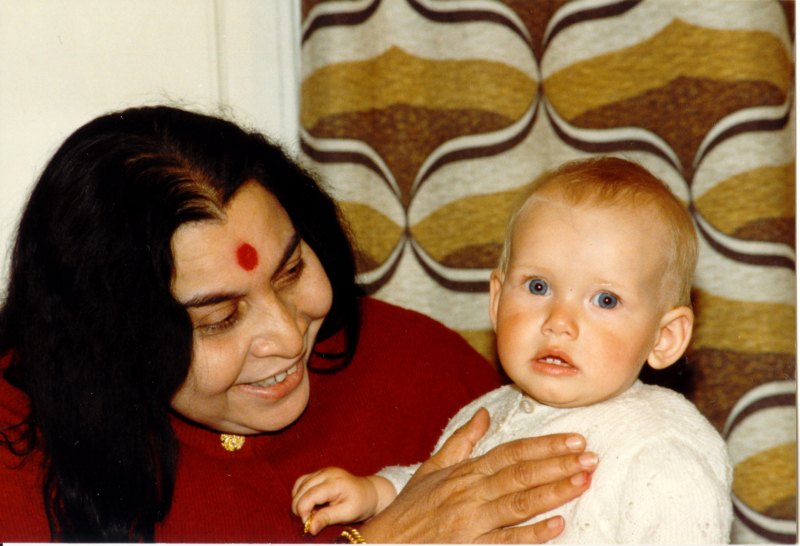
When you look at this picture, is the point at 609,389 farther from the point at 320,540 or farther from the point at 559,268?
the point at 320,540

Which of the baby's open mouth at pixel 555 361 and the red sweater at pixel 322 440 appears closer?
the baby's open mouth at pixel 555 361

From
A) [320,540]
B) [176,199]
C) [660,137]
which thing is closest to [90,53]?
[176,199]

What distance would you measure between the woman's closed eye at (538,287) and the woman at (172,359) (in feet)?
0.66

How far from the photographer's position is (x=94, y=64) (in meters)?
1.44

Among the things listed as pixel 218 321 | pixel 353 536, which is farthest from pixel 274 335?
pixel 353 536

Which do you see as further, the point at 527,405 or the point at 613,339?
the point at 527,405

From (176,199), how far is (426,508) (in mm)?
580

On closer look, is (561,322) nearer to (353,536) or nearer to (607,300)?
(607,300)

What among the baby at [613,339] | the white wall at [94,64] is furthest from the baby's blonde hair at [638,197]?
the white wall at [94,64]

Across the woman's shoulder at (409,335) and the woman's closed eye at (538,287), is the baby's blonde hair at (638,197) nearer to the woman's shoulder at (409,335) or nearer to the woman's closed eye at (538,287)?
the woman's closed eye at (538,287)

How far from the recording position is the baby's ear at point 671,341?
1.02m

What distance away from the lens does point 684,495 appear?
0.88 m

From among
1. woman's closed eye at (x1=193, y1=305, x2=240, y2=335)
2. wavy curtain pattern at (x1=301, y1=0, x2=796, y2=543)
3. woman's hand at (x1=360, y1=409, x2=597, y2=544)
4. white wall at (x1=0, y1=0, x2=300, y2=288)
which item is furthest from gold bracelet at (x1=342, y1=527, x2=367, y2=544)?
white wall at (x1=0, y1=0, x2=300, y2=288)

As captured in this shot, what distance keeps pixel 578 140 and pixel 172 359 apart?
0.98 m
